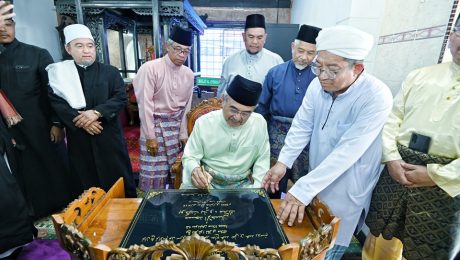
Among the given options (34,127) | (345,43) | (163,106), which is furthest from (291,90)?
(34,127)

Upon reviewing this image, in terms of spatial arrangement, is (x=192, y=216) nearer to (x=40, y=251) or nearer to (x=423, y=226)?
(x=423, y=226)

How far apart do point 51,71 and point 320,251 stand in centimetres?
265

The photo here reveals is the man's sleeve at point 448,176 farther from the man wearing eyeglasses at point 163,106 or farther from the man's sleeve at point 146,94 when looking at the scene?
the man's sleeve at point 146,94

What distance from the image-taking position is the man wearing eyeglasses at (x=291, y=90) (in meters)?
2.36

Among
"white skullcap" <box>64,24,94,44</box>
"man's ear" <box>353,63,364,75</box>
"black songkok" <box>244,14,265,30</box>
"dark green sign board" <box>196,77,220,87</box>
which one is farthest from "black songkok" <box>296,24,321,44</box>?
"dark green sign board" <box>196,77,220,87</box>

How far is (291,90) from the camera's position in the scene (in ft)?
8.02

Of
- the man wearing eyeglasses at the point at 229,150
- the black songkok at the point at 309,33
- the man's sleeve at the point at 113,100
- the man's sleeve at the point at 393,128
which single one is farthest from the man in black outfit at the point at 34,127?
the man's sleeve at the point at 393,128

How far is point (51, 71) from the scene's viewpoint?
93.6 inches

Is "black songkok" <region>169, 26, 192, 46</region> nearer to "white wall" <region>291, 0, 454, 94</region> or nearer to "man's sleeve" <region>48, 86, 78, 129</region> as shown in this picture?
"man's sleeve" <region>48, 86, 78, 129</region>

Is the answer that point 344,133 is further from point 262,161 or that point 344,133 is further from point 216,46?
point 216,46

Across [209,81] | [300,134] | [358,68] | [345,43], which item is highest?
[345,43]

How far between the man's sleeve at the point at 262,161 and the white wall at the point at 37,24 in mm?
4955

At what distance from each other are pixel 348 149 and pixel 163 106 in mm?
1961

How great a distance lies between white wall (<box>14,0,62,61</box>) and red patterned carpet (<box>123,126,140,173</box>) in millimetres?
2314
